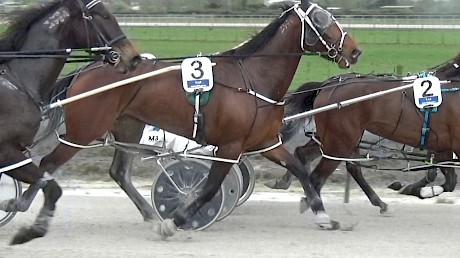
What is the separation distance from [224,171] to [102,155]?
4.27 meters

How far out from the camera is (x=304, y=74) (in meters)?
18.5

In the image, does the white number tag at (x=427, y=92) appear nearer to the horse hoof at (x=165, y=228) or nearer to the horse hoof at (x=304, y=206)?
the horse hoof at (x=304, y=206)

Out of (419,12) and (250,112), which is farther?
(419,12)

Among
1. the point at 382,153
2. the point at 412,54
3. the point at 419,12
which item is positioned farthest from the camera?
the point at 419,12

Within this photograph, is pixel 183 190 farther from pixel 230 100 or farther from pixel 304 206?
pixel 304 206

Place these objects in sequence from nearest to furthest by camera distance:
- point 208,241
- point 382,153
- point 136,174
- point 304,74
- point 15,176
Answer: point 15,176, point 208,241, point 382,153, point 136,174, point 304,74

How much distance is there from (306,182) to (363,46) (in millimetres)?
17410

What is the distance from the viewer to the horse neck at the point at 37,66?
632 centimetres

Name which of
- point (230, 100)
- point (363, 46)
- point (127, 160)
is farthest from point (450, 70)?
point (363, 46)

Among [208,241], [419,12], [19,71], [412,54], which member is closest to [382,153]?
[208,241]

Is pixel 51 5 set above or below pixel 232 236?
above

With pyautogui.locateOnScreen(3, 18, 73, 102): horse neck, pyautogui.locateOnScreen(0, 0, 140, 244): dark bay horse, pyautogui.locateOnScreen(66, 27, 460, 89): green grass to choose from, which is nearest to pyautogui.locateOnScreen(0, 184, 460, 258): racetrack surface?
pyautogui.locateOnScreen(0, 0, 140, 244): dark bay horse

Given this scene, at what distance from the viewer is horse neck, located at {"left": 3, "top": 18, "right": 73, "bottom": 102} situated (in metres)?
6.32

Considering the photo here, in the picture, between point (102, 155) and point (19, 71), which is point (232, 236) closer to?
point (19, 71)
